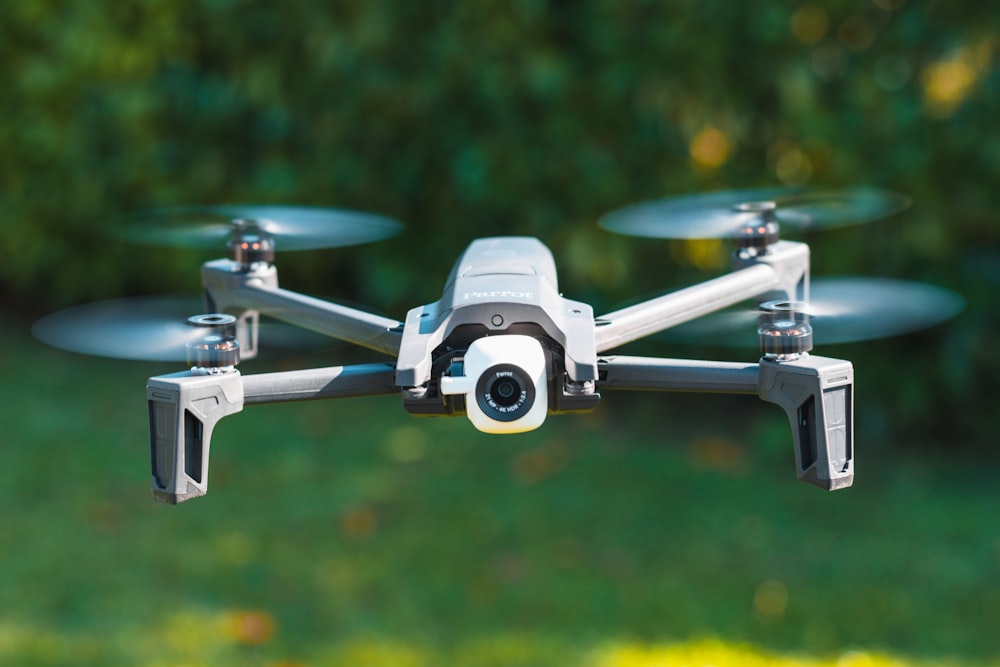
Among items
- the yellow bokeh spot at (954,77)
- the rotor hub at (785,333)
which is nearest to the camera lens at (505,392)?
the rotor hub at (785,333)

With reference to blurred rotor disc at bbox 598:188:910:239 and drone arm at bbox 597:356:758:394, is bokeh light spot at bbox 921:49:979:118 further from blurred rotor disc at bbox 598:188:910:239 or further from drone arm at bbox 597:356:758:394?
drone arm at bbox 597:356:758:394

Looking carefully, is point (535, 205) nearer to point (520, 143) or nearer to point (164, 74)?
point (520, 143)

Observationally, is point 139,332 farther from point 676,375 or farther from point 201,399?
point 676,375

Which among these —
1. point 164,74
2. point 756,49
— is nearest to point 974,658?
point 756,49

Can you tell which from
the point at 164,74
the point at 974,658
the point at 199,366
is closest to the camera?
the point at 199,366

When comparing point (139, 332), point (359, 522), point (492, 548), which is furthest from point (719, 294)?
point (359, 522)

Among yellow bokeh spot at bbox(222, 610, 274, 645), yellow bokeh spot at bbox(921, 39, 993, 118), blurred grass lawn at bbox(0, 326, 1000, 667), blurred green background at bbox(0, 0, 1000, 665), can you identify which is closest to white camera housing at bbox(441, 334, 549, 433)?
blurred grass lawn at bbox(0, 326, 1000, 667)

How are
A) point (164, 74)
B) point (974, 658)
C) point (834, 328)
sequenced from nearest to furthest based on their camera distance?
point (834, 328) → point (974, 658) → point (164, 74)

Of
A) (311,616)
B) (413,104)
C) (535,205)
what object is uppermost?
(413,104)
